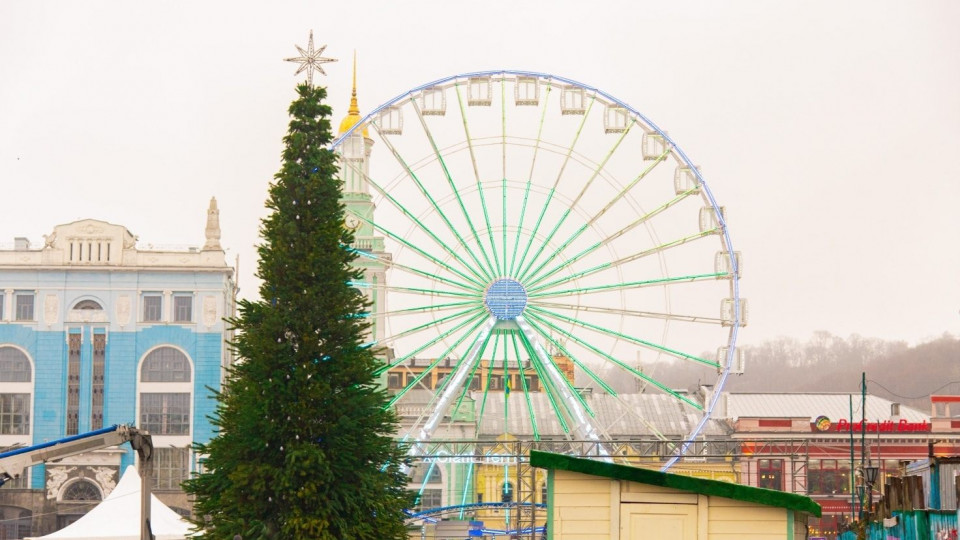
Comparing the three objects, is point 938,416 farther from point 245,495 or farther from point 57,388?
point 245,495

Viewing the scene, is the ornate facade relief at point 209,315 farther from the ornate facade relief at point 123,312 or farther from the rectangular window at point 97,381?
the rectangular window at point 97,381

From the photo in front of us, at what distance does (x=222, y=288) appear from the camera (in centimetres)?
9838

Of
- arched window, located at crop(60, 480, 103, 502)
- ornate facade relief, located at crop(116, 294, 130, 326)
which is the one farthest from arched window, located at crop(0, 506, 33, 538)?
ornate facade relief, located at crop(116, 294, 130, 326)

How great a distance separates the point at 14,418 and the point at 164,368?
8.68 metres

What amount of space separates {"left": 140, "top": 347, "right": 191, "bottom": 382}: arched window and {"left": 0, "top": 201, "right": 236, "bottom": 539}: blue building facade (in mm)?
56

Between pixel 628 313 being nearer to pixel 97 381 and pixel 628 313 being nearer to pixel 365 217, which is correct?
pixel 365 217

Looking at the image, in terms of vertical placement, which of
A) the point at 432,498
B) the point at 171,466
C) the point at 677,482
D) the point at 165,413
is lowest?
the point at 432,498

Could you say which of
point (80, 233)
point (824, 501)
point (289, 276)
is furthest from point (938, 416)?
point (289, 276)

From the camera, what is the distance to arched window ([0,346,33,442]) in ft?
315

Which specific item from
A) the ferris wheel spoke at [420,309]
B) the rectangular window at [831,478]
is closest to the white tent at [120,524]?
the ferris wheel spoke at [420,309]

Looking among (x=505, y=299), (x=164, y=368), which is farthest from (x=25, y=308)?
(x=505, y=299)

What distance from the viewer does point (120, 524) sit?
53.3 metres

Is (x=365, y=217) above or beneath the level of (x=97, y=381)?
above

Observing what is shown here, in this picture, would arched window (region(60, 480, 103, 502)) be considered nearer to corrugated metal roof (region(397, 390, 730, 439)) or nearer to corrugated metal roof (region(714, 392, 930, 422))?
corrugated metal roof (region(397, 390, 730, 439))
